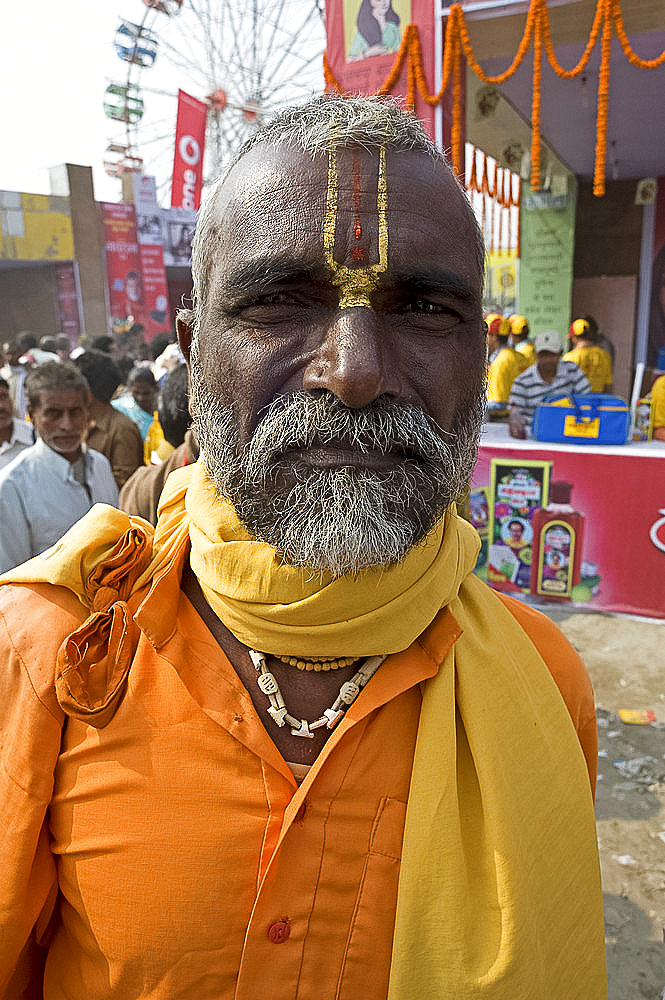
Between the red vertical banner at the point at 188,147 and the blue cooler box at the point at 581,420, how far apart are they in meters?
4.74

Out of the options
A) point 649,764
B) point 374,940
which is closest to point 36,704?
point 374,940

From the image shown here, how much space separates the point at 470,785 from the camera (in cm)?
99

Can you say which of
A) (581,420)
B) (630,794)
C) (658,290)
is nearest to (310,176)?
(630,794)

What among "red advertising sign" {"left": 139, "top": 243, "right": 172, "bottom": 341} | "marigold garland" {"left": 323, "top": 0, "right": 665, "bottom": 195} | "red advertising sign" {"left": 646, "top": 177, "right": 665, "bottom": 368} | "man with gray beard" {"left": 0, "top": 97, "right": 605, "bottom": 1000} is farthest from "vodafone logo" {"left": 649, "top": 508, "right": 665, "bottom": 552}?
"red advertising sign" {"left": 139, "top": 243, "right": 172, "bottom": 341}

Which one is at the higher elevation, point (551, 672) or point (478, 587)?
point (478, 587)

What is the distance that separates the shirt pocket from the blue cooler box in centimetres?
381

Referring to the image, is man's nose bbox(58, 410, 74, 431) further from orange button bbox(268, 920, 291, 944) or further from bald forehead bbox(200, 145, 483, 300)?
orange button bbox(268, 920, 291, 944)

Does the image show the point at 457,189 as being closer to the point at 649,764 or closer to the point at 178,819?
the point at 178,819

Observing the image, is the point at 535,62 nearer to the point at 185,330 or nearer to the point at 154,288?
the point at 185,330

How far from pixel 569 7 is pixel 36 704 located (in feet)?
15.6

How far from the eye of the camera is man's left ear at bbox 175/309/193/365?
43.1 inches

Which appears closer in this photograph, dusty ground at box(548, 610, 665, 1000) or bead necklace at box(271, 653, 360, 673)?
bead necklace at box(271, 653, 360, 673)

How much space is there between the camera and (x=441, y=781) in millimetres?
925

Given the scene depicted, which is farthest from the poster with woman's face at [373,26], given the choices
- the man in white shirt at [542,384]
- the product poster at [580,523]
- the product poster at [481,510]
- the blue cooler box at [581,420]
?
the product poster at [481,510]
